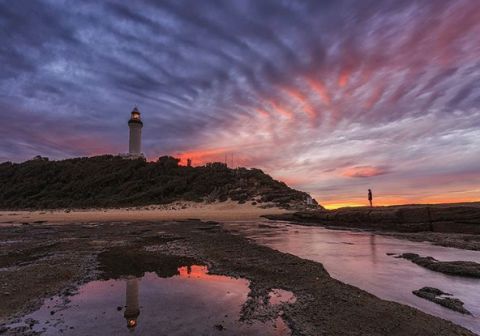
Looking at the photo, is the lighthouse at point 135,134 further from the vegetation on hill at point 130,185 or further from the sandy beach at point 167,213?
the sandy beach at point 167,213

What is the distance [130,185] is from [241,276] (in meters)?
49.1

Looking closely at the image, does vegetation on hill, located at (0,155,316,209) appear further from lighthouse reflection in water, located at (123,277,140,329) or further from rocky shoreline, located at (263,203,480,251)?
lighthouse reflection in water, located at (123,277,140,329)

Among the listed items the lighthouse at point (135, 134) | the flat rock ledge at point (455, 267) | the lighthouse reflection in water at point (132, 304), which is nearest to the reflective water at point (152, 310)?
the lighthouse reflection in water at point (132, 304)

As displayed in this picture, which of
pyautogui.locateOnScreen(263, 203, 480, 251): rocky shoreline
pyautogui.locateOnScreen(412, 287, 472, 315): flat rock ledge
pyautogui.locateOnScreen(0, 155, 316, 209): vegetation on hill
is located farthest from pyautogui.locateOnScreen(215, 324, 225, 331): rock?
pyautogui.locateOnScreen(0, 155, 316, 209): vegetation on hill

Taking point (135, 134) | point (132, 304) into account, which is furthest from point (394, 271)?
point (135, 134)

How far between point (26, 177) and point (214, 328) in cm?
7293

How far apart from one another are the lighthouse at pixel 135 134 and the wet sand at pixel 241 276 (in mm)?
60558

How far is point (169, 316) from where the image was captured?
6031 mm

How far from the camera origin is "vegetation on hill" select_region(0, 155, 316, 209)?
48.4 metres

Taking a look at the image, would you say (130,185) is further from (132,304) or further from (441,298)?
(441,298)

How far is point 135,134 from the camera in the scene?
242 ft

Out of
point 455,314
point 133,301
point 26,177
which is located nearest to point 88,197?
point 26,177

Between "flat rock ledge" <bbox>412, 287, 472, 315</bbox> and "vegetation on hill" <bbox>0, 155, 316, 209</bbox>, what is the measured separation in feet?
122

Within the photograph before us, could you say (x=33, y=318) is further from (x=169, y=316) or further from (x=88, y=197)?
(x=88, y=197)
